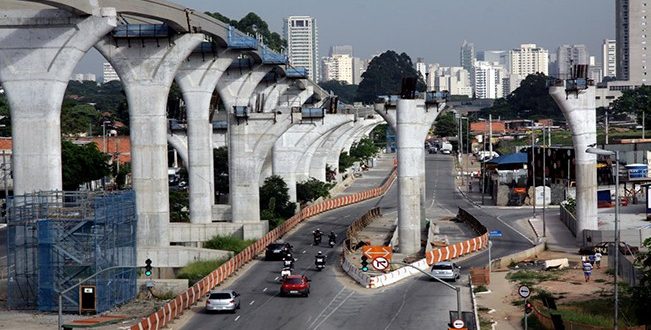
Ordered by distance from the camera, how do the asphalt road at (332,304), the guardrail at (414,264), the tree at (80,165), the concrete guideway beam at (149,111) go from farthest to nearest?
1. the tree at (80,165)
2. the concrete guideway beam at (149,111)
3. the guardrail at (414,264)
4. the asphalt road at (332,304)

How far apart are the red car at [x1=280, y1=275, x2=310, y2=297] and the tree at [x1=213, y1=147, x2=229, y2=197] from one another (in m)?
61.8

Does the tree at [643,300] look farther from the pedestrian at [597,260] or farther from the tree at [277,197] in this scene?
the tree at [277,197]

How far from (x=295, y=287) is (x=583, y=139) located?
28.1m

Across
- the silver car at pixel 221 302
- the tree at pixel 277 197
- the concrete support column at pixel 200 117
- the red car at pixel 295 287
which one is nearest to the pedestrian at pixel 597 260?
the red car at pixel 295 287

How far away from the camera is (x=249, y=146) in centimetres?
9225

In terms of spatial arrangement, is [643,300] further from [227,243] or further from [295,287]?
[227,243]

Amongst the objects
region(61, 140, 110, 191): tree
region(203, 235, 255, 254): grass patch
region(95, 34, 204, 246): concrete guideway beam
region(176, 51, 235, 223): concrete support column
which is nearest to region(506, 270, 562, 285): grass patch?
region(203, 235, 255, 254): grass patch

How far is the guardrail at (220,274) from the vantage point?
166ft

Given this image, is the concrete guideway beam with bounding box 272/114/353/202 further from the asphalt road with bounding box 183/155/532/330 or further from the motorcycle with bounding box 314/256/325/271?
the motorcycle with bounding box 314/256/325/271

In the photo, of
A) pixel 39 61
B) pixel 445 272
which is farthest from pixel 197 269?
pixel 39 61

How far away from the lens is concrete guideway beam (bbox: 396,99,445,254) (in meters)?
78.6

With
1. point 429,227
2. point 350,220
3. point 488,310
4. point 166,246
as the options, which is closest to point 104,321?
point 488,310

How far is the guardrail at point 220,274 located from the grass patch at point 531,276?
1448cm

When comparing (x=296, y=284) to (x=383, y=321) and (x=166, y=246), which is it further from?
(x=166, y=246)
